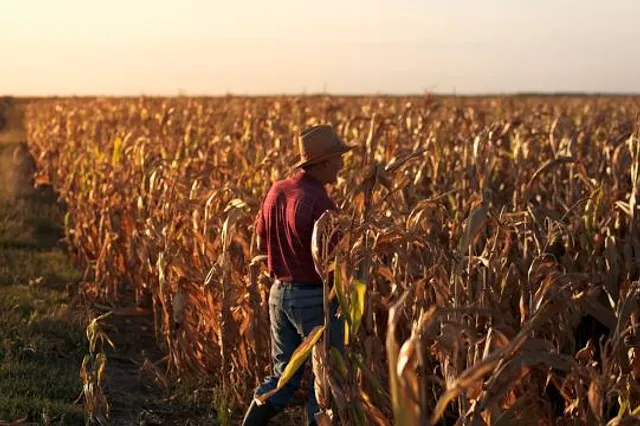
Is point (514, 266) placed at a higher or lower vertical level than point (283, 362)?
higher

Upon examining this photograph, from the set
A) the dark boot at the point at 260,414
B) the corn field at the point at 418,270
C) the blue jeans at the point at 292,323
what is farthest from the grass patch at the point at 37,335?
the blue jeans at the point at 292,323

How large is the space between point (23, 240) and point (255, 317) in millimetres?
6605

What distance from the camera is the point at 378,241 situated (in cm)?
427

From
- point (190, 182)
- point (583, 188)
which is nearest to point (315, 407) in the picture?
point (190, 182)

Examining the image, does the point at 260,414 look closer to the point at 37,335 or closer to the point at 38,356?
the point at 38,356

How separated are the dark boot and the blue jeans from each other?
3cm

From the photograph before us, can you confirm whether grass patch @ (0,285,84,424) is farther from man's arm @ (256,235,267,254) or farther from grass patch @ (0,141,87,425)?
man's arm @ (256,235,267,254)

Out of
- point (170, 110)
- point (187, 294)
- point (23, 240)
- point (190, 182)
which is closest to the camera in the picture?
point (187, 294)

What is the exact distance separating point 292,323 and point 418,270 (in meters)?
0.83

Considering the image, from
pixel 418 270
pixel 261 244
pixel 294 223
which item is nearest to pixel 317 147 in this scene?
pixel 294 223

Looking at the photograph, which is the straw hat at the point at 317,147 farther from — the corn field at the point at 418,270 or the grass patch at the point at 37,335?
the grass patch at the point at 37,335

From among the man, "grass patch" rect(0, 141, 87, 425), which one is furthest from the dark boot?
"grass patch" rect(0, 141, 87, 425)

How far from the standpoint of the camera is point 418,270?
5219 millimetres

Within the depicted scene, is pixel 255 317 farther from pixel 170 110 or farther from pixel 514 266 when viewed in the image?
pixel 170 110
